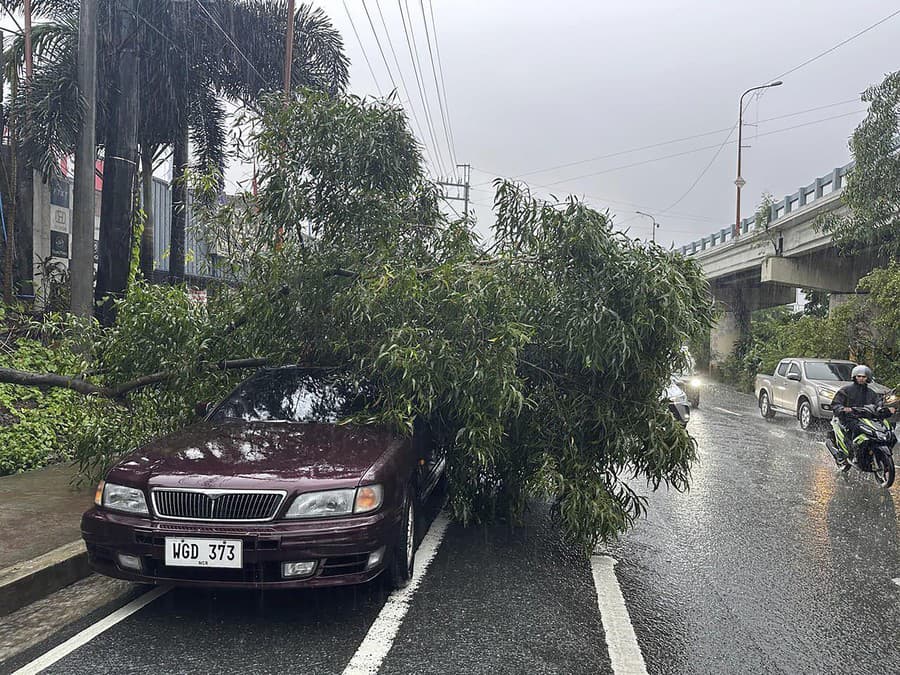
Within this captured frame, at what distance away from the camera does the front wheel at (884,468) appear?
29.3ft

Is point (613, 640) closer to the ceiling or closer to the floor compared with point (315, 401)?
closer to the floor

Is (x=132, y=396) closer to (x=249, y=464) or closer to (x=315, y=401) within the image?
(x=315, y=401)

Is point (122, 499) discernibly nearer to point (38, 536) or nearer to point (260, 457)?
point (260, 457)

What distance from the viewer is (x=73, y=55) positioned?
47.9ft

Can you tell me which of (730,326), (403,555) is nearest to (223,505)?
(403,555)

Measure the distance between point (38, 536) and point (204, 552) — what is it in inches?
84.8

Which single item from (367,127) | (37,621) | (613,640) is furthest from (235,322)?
(613,640)

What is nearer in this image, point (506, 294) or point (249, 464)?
point (249, 464)

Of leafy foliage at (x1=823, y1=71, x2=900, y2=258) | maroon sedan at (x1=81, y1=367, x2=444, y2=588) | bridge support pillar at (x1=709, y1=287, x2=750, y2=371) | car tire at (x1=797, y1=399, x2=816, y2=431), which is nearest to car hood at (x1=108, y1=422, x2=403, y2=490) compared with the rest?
maroon sedan at (x1=81, y1=367, x2=444, y2=588)

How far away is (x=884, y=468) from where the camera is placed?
9.02 m

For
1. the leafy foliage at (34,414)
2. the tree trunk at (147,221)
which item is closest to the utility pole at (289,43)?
the tree trunk at (147,221)

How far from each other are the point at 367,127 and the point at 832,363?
14.3 metres

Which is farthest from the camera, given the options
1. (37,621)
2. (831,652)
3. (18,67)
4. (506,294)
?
(18,67)

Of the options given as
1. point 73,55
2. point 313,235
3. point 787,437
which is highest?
point 73,55
